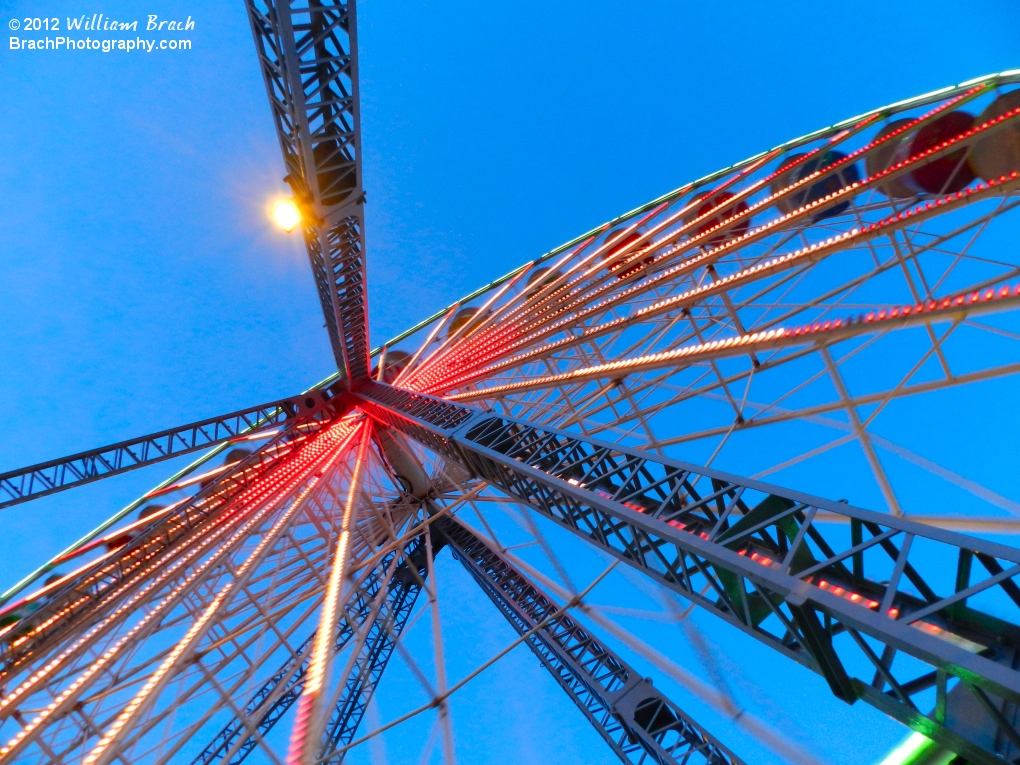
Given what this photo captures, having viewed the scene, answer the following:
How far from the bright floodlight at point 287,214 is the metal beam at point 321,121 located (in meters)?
0.16

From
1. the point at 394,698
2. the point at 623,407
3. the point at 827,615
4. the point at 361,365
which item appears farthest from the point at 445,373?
the point at 394,698

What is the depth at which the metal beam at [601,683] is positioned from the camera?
14258 mm

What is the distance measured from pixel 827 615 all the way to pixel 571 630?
14.6 metres

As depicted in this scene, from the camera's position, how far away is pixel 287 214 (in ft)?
41.4

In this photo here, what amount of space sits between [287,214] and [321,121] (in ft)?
6.28

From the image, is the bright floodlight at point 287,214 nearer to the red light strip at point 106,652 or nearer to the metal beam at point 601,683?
the red light strip at point 106,652

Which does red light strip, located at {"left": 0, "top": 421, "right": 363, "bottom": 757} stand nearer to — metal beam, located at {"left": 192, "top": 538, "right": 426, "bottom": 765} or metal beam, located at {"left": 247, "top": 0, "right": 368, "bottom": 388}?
metal beam, located at {"left": 247, "top": 0, "right": 368, "bottom": 388}

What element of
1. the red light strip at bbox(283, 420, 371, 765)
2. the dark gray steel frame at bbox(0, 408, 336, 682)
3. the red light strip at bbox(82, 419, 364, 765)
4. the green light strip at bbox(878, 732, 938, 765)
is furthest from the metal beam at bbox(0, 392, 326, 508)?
the green light strip at bbox(878, 732, 938, 765)

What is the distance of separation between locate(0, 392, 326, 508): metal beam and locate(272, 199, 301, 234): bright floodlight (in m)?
10.1

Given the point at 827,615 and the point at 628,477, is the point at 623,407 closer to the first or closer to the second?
the point at 628,477

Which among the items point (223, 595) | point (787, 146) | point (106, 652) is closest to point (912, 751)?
point (223, 595)

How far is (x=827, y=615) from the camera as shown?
4832 mm

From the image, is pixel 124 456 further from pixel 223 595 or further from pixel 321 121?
pixel 321 121

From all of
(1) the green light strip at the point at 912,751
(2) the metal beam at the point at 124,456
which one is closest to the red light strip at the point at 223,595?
(2) the metal beam at the point at 124,456
